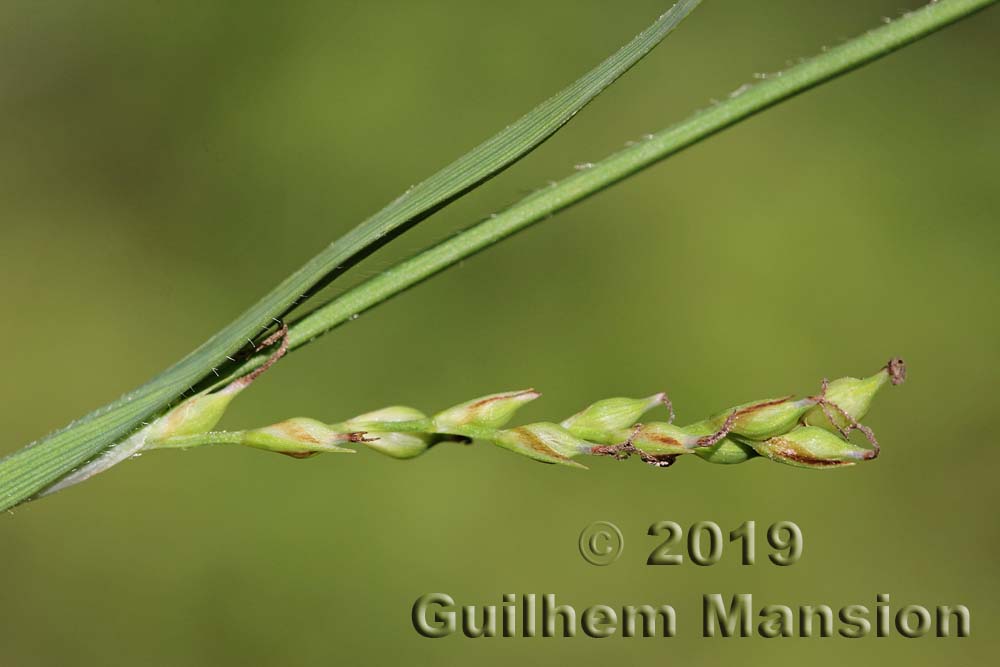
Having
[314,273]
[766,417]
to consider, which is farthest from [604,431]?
[314,273]

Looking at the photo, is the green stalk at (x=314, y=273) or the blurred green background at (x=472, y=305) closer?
the green stalk at (x=314, y=273)

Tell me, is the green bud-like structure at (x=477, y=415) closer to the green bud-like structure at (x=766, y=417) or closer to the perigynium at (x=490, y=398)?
the perigynium at (x=490, y=398)

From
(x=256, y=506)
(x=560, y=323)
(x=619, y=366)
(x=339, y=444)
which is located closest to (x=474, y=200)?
(x=560, y=323)

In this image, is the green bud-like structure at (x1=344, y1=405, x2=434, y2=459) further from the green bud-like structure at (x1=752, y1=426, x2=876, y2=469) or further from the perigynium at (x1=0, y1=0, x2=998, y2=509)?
the green bud-like structure at (x1=752, y1=426, x2=876, y2=469)

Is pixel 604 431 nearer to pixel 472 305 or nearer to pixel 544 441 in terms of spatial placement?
pixel 544 441

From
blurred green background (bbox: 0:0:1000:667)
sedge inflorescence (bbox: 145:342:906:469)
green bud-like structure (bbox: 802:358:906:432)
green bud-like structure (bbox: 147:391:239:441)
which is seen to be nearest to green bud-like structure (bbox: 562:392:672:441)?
sedge inflorescence (bbox: 145:342:906:469)

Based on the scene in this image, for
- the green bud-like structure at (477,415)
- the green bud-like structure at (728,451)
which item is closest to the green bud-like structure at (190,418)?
the green bud-like structure at (477,415)
